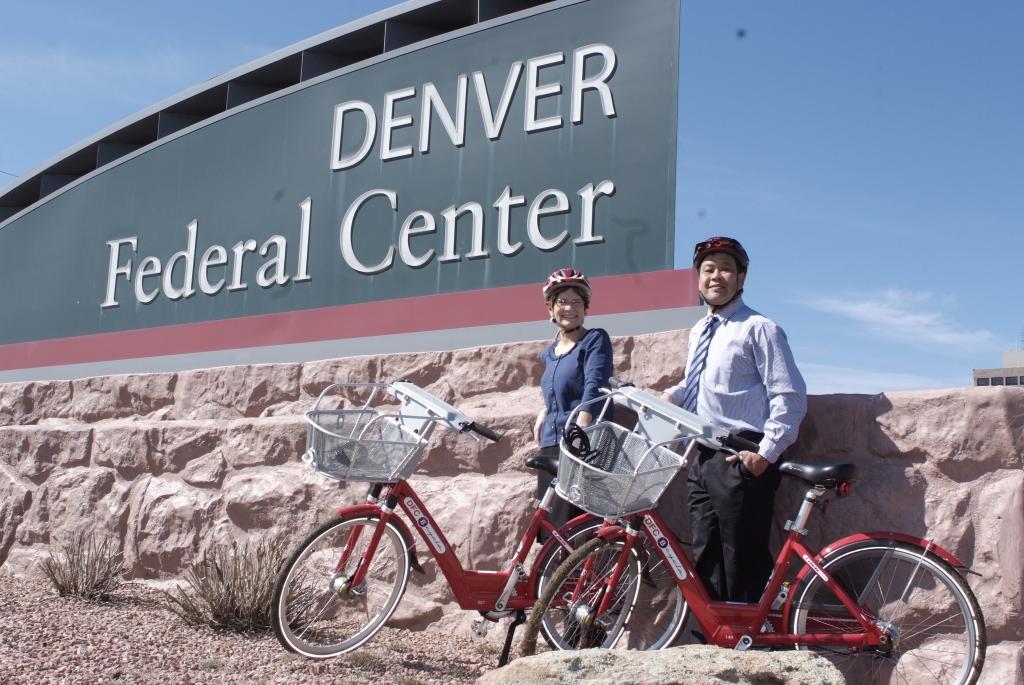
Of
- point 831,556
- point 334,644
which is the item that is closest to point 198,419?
point 334,644

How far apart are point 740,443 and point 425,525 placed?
4.50 ft

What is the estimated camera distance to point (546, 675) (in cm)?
266

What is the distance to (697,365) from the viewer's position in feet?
12.4

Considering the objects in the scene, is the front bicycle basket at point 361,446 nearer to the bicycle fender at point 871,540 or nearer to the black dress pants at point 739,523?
the black dress pants at point 739,523

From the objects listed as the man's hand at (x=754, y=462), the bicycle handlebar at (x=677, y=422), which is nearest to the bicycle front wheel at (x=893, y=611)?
the man's hand at (x=754, y=462)

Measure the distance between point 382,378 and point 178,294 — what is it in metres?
2.37

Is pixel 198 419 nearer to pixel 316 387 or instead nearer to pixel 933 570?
pixel 316 387

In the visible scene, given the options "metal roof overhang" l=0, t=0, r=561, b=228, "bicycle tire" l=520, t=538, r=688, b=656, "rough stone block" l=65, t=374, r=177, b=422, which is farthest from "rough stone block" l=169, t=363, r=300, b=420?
"bicycle tire" l=520, t=538, r=688, b=656

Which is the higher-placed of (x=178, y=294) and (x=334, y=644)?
(x=178, y=294)

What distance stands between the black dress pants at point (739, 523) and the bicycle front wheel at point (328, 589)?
1.23 m

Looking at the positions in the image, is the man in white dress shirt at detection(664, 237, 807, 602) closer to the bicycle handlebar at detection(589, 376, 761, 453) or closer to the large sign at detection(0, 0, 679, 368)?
the bicycle handlebar at detection(589, 376, 761, 453)

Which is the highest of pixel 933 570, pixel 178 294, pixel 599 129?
pixel 599 129

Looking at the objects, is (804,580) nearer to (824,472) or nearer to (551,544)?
(824,472)

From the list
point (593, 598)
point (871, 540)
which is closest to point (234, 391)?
point (593, 598)
